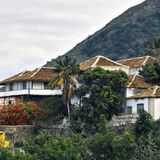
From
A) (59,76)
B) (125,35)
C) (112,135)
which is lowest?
(112,135)

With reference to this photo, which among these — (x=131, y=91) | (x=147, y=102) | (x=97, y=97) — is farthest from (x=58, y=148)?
(x=131, y=91)

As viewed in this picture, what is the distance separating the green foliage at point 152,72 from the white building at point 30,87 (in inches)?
486

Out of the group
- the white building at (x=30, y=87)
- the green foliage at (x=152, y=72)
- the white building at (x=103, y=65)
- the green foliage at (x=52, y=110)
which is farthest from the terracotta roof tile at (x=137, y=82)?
the white building at (x=30, y=87)

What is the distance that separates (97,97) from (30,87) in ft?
53.7

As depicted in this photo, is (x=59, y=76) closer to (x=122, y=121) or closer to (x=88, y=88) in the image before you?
(x=88, y=88)

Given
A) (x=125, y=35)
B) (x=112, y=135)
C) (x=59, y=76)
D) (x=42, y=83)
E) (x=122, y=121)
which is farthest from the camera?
(x=125, y=35)

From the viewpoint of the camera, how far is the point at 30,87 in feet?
333

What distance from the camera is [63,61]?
9238 centimetres

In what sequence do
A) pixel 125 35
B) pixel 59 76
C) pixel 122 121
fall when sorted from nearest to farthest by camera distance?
pixel 122 121, pixel 59 76, pixel 125 35

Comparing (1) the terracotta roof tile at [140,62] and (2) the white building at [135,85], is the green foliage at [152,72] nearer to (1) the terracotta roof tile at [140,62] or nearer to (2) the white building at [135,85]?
(2) the white building at [135,85]

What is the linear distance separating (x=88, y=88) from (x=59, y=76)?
4.31 m

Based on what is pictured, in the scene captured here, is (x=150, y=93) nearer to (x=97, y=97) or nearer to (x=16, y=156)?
(x=97, y=97)

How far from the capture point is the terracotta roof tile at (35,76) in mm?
101375

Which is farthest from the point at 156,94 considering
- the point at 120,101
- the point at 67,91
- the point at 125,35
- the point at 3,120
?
the point at 125,35
